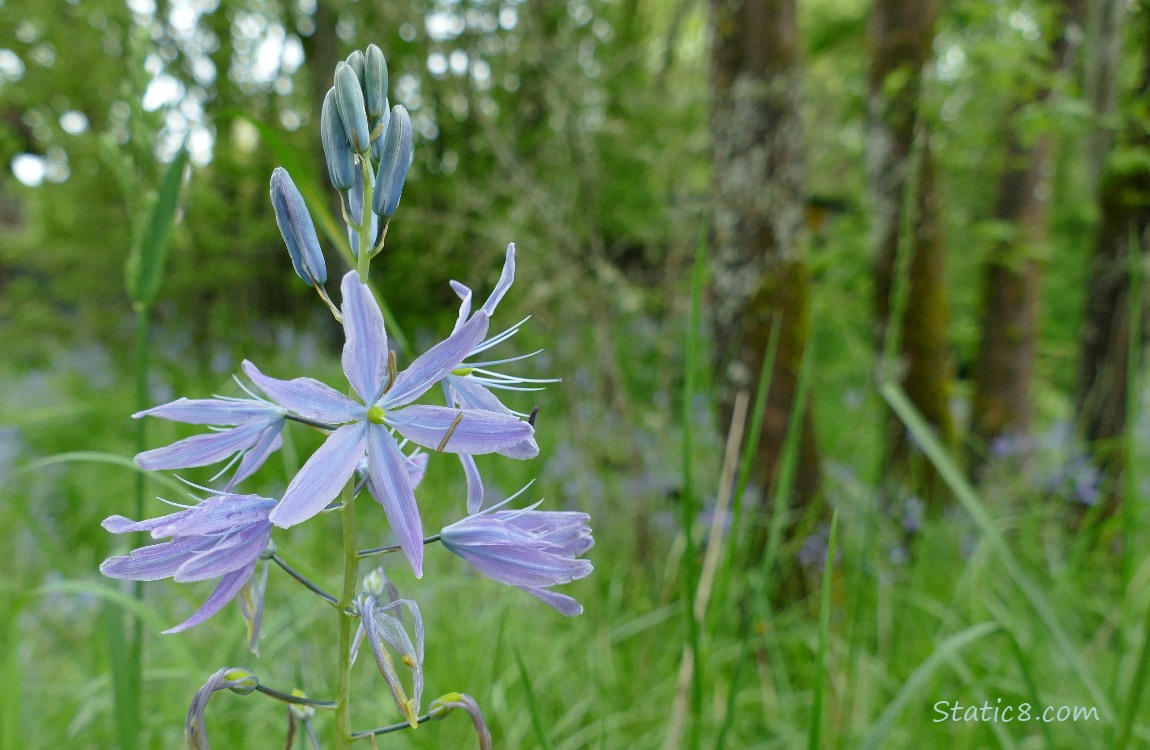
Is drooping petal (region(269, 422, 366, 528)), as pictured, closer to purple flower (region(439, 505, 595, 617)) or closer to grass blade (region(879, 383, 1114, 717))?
purple flower (region(439, 505, 595, 617))

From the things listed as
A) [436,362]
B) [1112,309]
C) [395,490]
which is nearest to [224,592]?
[395,490]

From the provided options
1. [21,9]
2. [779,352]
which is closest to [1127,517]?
[779,352]

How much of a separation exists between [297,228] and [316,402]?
21cm

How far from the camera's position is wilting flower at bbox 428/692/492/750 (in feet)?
2.72

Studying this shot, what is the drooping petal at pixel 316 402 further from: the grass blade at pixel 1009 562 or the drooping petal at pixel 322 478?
the grass blade at pixel 1009 562

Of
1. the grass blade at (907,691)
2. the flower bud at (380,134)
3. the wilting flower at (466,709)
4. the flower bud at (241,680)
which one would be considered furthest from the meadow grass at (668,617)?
the flower bud at (380,134)

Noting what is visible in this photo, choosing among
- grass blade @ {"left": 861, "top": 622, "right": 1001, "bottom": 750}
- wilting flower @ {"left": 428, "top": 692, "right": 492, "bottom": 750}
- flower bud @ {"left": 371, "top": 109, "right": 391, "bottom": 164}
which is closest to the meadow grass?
grass blade @ {"left": 861, "top": 622, "right": 1001, "bottom": 750}

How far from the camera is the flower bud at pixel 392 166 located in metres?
0.86

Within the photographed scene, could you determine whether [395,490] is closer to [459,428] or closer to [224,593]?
[459,428]

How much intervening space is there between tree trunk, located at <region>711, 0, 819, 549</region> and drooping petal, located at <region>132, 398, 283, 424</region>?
278 cm

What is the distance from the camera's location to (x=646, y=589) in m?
3.67

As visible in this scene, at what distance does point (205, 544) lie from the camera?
787 mm

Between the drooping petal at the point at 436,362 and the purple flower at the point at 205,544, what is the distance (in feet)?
0.55

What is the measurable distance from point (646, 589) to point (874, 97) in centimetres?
319
